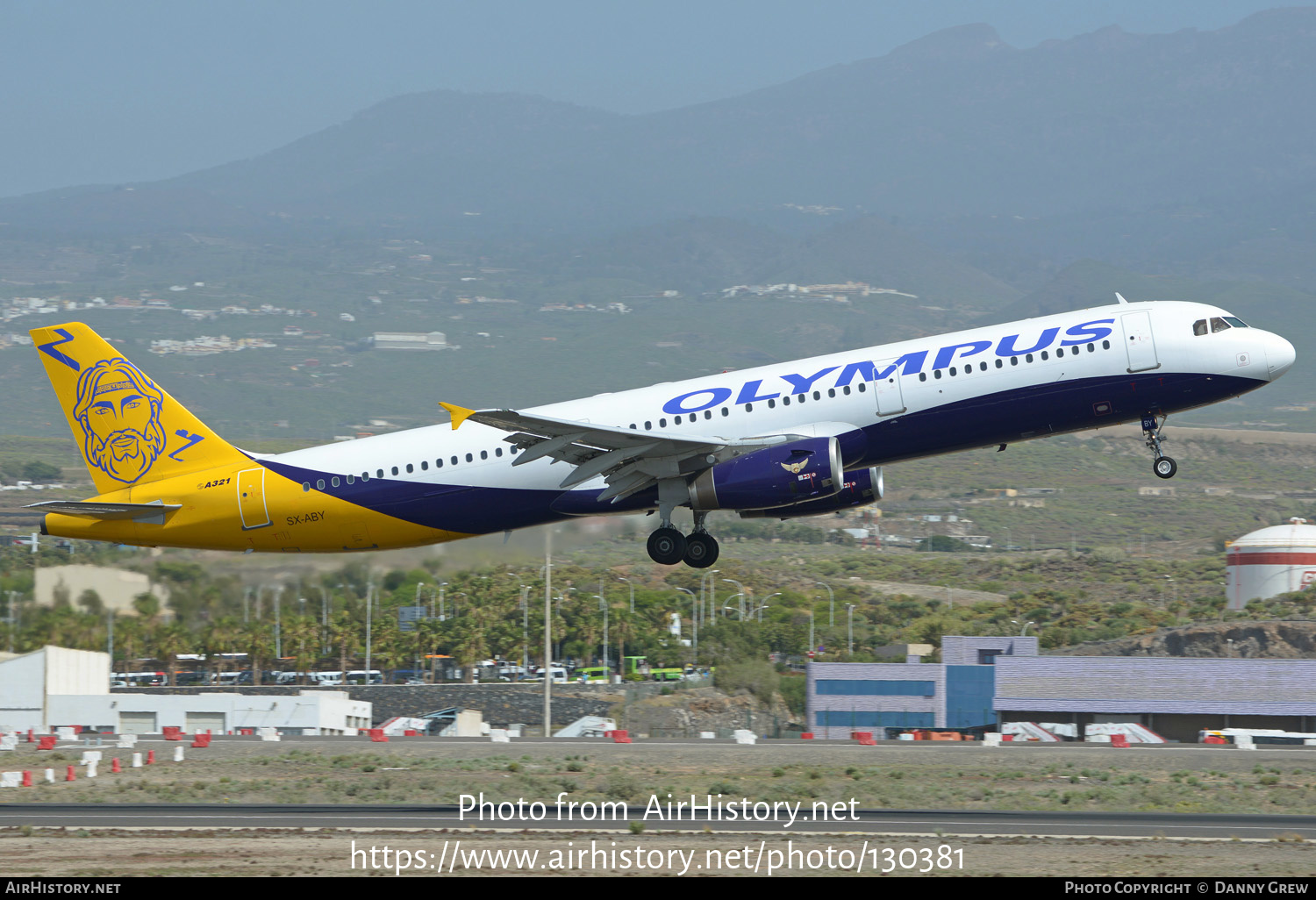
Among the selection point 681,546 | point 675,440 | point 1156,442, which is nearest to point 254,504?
point 681,546

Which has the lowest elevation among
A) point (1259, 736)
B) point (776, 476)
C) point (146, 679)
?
point (1259, 736)

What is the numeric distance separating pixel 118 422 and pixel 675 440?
15282mm

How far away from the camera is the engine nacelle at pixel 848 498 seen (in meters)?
36.4

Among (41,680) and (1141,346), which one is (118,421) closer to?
(41,680)

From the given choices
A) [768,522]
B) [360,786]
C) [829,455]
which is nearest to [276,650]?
[360,786]

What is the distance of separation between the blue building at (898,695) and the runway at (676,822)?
125 feet

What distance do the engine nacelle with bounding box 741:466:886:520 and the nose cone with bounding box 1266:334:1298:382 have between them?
955cm

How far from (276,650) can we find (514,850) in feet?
176

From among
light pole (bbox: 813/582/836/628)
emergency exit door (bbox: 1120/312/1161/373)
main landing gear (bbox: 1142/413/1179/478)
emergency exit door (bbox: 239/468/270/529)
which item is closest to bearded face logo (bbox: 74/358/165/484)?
emergency exit door (bbox: 239/468/270/529)

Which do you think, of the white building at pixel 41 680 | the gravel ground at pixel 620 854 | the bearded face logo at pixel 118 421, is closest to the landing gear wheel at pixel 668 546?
the gravel ground at pixel 620 854

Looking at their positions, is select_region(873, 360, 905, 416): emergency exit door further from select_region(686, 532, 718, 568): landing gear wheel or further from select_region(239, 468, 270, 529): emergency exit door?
select_region(239, 468, 270, 529): emergency exit door

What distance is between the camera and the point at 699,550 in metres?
37.1
